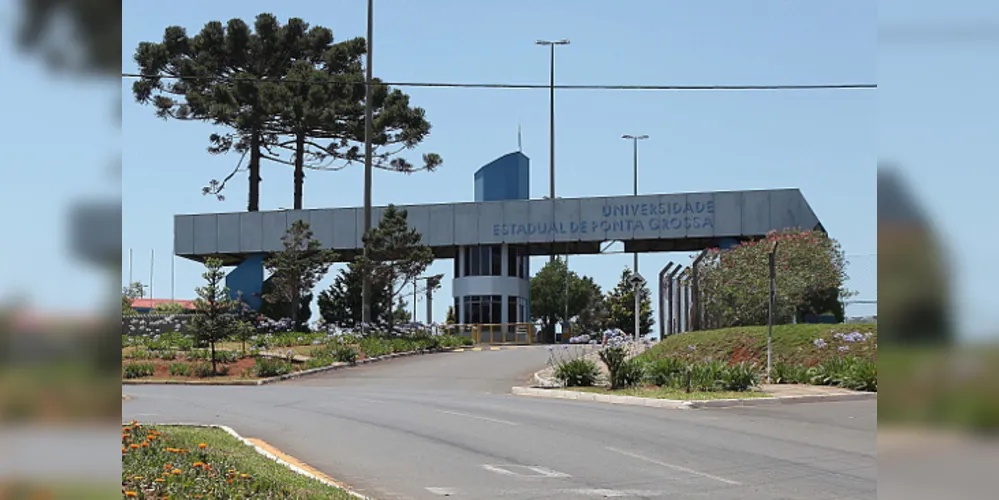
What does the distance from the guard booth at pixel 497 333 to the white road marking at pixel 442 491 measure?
4078 centimetres

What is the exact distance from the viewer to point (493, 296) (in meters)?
54.4

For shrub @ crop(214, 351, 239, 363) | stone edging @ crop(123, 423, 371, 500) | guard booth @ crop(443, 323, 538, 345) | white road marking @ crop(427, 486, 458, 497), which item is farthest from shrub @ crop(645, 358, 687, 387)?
guard booth @ crop(443, 323, 538, 345)

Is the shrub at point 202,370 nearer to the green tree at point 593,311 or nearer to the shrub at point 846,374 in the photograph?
the shrub at point 846,374

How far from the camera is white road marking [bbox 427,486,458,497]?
1057 cm

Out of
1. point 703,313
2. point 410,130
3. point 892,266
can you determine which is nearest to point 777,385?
point 703,313

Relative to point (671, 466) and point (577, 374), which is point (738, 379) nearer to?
point (577, 374)

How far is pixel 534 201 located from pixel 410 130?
747 cm

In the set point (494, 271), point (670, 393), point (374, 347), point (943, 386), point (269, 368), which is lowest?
point (269, 368)

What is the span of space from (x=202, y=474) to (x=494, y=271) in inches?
1778

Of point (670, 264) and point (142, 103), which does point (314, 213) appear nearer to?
point (142, 103)

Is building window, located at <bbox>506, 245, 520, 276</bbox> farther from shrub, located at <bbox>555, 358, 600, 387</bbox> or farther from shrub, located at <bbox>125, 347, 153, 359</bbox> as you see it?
shrub, located at <bbox>555, 358, 600, 387</bbox>

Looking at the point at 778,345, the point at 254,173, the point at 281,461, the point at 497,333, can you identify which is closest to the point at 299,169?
the point at 254,173

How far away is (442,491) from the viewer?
10.8 metres

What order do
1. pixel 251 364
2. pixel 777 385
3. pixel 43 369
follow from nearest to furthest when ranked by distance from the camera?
pixel 43 369, pixel 777 385, pixel 251 364
